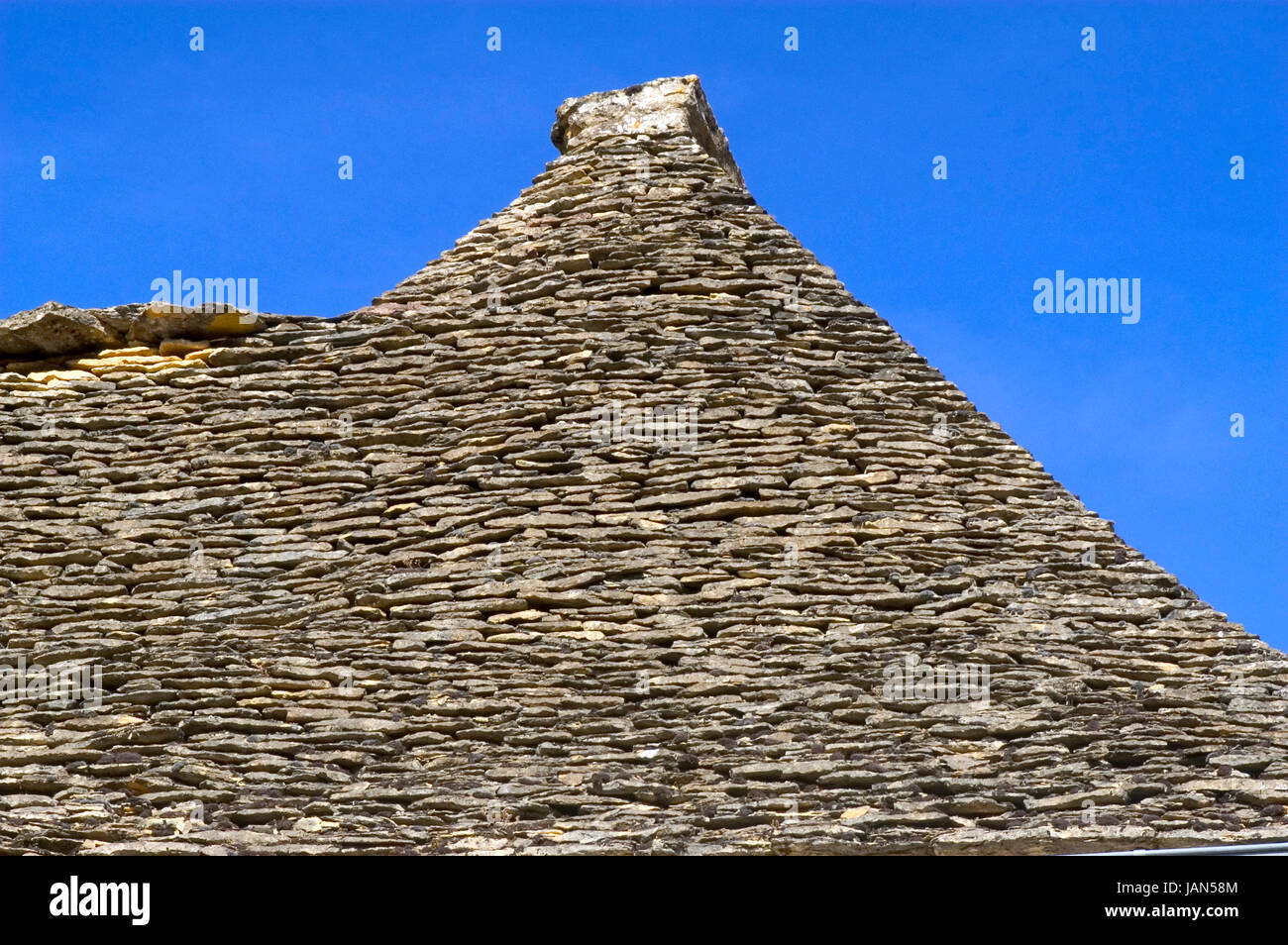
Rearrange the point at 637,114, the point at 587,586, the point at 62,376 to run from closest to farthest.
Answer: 1. the point at 587,586
2. the point at 62,376
3. the point at 637,114

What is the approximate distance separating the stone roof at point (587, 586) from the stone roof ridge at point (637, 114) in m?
0.67

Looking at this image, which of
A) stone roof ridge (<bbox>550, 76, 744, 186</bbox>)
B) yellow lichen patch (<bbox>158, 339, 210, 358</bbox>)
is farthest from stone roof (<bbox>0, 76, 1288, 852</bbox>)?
stone roof ridge (<bbox>550, 76, 744, 186</bbox>)

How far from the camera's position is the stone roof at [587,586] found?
8.86 m

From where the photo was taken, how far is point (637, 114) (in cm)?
1396

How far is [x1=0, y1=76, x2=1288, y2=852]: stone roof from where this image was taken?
29.1ft

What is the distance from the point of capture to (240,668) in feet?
32.5

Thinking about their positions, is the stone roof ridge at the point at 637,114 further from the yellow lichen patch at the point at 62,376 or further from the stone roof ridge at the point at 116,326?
the yellow lichen patch at the point at 62,376

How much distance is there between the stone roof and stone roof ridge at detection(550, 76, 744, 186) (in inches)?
26.5

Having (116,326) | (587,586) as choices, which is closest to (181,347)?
(116,326)

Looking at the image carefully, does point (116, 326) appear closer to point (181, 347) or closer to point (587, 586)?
point (181, 347)

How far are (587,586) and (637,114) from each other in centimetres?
507

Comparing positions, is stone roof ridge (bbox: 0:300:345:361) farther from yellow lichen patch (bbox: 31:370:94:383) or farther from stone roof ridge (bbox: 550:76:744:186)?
stone roof ridge (bbox: 550:76:744:186)
